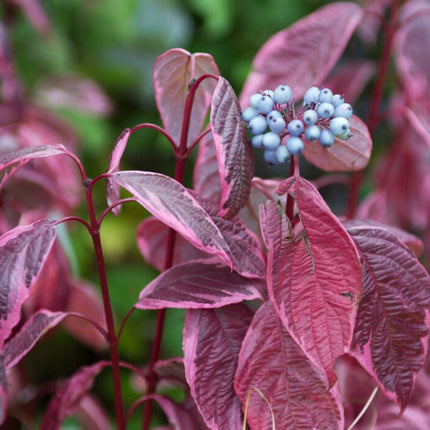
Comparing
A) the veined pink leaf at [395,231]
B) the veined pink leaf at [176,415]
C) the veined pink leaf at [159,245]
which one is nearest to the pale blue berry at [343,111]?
the veined pink leaf at [395,231]

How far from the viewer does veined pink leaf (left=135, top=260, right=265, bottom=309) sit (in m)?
0.47

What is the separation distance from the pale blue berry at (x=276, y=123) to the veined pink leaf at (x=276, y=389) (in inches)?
5.9

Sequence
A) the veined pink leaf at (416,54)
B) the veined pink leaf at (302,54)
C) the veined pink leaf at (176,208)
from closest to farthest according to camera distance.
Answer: the veined pink leaf at (176,208) → the veined pink leaf at (302,54) → the veined pink leaf at (416,54)

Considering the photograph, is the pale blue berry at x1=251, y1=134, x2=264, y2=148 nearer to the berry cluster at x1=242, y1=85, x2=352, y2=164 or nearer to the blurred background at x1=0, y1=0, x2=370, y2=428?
the berry cluster at x1=242, y1=85, x2=352, y2=164

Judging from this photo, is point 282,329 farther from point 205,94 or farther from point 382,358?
point 205,94

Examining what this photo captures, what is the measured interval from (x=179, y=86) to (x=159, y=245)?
164 millimetres

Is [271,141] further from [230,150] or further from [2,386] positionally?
[2,386]

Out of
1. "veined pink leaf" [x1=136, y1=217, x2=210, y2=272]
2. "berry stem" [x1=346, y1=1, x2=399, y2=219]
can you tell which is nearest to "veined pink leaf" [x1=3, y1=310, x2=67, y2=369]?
"veined pink leaf" [x1=136, y1=217, x2=210, y2=272]

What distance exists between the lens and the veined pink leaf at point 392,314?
461mm

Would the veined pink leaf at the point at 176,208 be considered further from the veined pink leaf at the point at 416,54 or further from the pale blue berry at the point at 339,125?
the veined pink leaf at the point at 416,54

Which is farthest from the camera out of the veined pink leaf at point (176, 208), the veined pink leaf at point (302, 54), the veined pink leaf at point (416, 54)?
the veined pink leaf at point (416, 54)

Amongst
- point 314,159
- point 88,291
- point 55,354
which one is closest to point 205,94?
point 314,159

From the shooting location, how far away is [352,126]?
50 cm

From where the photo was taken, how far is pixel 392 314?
470 millimetres
